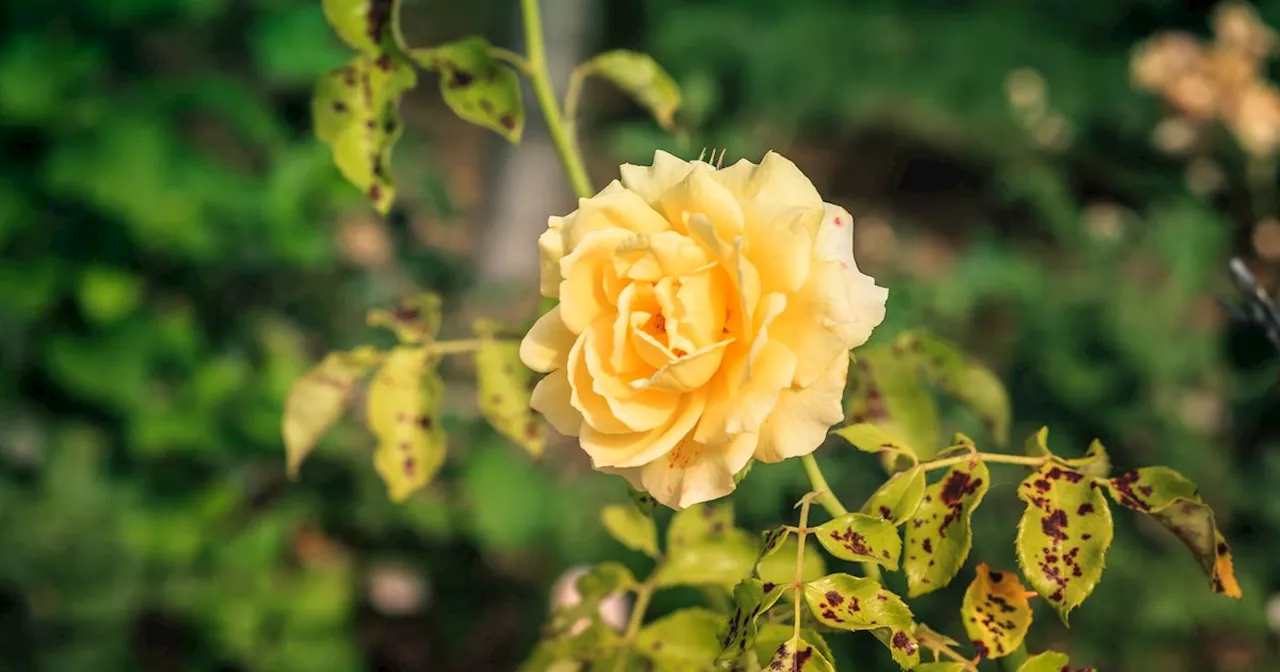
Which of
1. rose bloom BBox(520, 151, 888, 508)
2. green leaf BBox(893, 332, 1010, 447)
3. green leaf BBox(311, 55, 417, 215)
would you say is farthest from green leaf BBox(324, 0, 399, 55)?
green leaf BBox(893, 332, 1010, 447)

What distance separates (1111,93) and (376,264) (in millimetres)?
2606

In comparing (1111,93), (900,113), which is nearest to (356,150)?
(1111,93)

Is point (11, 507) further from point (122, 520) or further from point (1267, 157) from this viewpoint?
point (1267, 157)

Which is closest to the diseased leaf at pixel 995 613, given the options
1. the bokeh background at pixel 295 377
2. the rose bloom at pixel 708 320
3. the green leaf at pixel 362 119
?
the rose bloom at pixel 708 320

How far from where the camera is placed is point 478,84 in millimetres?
750

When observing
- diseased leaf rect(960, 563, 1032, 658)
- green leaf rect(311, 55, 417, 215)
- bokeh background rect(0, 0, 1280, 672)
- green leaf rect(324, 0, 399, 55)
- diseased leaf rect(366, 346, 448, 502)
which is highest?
green leaf rect(324, 0, 399, 55)

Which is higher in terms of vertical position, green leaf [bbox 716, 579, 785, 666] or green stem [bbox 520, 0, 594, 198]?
green stem [bbox 520, 0, 594, 198]

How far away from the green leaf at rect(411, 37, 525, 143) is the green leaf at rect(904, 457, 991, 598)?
35cm

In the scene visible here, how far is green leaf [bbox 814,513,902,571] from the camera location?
53 centimetres

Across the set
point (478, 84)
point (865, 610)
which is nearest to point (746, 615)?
point (865, 610)

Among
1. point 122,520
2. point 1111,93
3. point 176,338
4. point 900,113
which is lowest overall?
point 900,113

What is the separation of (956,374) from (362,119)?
0.46m

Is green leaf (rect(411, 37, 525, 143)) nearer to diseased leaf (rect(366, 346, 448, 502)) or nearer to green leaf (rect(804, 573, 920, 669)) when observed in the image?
diseased leaf (rect(366, 346, 448, 502))

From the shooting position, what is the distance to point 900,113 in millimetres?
4090
